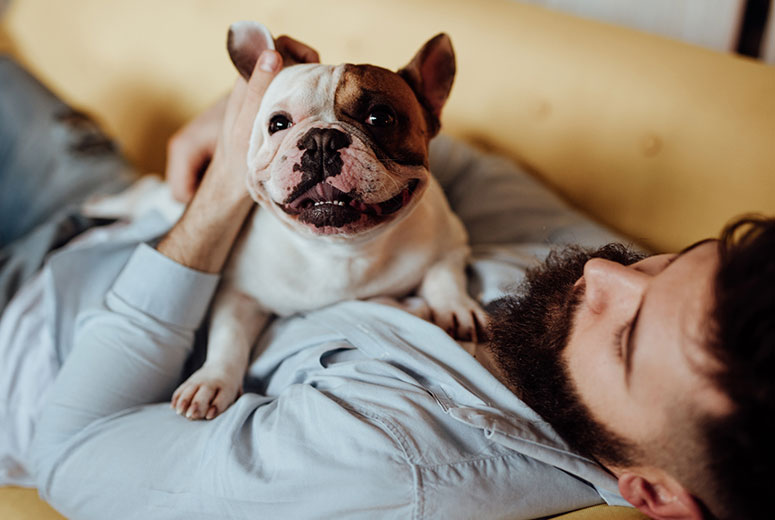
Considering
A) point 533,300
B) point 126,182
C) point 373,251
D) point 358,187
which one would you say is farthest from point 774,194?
point 126,182

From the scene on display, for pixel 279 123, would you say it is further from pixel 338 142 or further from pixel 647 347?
pixel 647 347

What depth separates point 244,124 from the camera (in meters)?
1.00

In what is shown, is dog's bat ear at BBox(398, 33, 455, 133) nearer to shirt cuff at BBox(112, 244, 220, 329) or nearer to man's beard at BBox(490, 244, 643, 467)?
man's beard at BBox(490, 244, 643, 467)

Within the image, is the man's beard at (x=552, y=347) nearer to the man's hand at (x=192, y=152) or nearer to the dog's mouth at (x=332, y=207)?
the dog's mouth at (x=332, y=207)

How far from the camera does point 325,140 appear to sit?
0.84m

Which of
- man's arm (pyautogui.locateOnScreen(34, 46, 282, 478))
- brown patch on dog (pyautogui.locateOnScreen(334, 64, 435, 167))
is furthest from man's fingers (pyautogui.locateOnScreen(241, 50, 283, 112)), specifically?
brown patch on dog (pyautogui.locateOnScreen(334, 64, 435, 167))

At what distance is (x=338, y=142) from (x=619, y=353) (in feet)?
1.44

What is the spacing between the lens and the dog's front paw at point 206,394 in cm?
96

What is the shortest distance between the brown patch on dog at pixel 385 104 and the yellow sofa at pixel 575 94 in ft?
1.82

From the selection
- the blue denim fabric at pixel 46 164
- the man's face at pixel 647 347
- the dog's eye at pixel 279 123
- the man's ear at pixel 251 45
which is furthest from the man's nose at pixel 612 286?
the blue denim fabric at pixel 46 164

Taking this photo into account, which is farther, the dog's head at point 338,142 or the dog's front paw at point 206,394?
the dog's front paw at point 206,394

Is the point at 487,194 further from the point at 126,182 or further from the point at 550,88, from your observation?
the point at 126,182

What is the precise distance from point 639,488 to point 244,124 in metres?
0.75

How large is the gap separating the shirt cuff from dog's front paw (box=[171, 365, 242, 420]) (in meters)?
0.11
